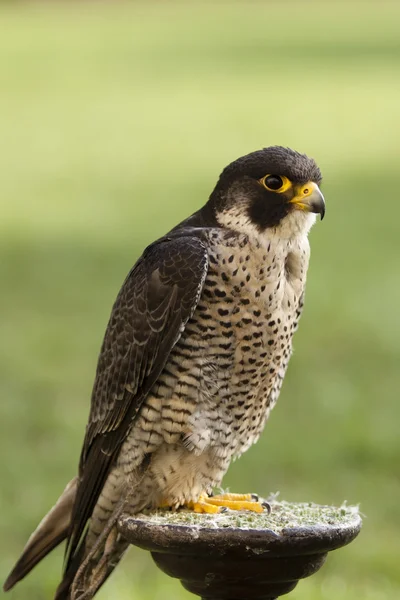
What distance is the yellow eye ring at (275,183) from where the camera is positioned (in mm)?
3799

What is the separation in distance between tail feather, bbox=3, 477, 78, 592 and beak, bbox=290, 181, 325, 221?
1289mm

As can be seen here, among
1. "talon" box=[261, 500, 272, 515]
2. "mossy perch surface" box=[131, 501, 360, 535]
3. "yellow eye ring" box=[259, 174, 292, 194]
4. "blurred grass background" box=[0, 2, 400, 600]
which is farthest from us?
"blurred grass background" box=[0, 2, 400, 600]

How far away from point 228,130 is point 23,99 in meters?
6.24

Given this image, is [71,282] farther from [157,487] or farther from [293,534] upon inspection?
[293,534]

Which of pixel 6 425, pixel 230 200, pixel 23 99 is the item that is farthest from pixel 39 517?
pixel 23 99

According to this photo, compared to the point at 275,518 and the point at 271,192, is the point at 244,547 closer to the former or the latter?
the point at 275,518

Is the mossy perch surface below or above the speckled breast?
below

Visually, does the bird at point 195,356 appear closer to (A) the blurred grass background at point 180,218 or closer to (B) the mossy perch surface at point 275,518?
(B) the mossy perch surface at point 275,518

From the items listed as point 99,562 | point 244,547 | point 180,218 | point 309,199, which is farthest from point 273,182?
point 180,218

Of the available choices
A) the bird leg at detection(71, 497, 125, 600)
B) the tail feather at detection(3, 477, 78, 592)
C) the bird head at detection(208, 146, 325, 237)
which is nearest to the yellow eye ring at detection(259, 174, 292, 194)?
the bird head at detection(208, 146, 325, 237)

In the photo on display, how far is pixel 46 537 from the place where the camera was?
13.6 ft

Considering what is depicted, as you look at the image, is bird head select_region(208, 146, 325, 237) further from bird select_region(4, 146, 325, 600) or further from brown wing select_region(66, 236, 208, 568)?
brown wing select_region(66, 236, 208, 568)

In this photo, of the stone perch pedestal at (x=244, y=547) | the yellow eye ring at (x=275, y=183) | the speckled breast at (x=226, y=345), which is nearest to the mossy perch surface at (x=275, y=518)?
the stone perch pedestal at (x=244, y=547)

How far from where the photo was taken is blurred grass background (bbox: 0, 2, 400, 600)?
725 cm
